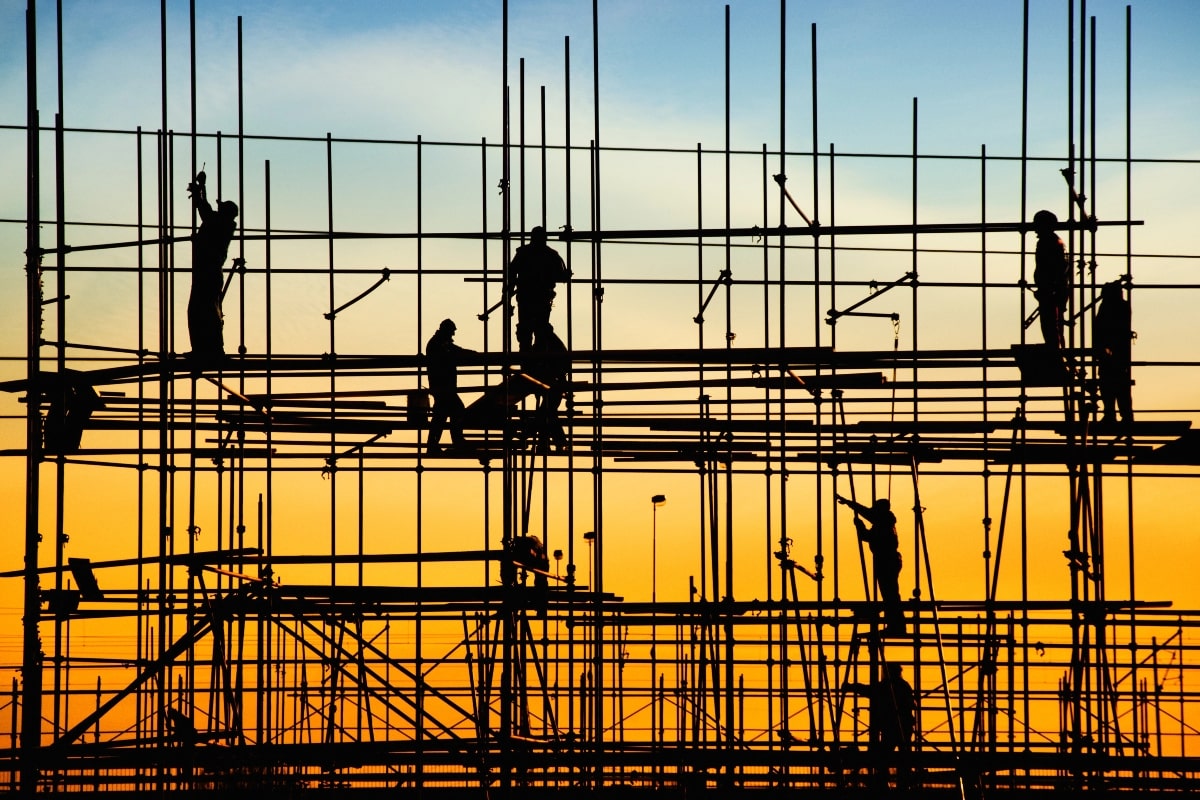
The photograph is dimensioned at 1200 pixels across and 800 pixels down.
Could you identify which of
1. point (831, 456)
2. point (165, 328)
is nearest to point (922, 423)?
point (831, 456)

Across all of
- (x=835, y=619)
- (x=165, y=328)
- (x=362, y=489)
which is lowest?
(x=835, y=619)

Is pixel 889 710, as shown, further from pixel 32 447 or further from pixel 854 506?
pixel 32 447

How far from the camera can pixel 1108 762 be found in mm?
12625

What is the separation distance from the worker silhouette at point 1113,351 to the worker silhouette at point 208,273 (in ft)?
23.2

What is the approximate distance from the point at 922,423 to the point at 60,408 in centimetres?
699

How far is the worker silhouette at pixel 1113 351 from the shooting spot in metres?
13.5

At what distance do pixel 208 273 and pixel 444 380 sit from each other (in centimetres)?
221

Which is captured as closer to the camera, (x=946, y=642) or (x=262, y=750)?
(x=262, y=750)

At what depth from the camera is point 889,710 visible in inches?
570

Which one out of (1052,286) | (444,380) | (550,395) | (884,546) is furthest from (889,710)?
(444,380)

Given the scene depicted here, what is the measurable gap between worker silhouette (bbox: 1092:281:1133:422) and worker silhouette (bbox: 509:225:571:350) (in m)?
4.60

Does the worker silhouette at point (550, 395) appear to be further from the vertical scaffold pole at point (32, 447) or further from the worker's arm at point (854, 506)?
the vertical scaffold pole at point (32, 447)

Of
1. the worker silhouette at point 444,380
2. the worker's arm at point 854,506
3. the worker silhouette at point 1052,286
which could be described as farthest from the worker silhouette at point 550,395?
the worker silhouette at point 1052,286

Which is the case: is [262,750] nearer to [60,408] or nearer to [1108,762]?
[60,408]
